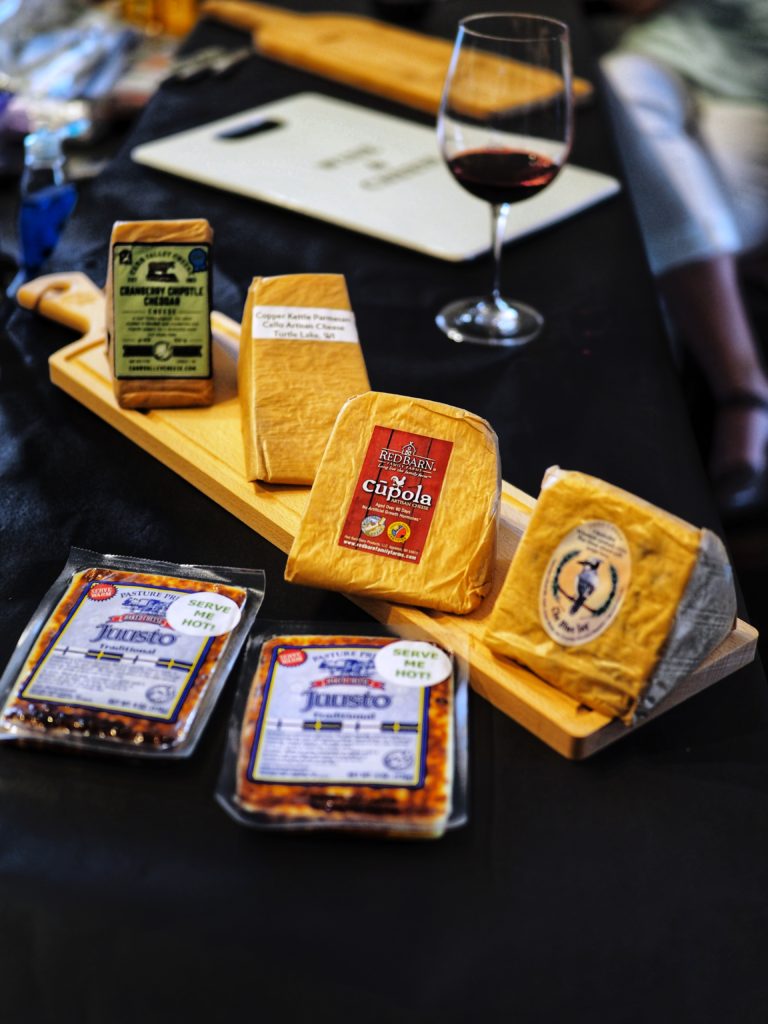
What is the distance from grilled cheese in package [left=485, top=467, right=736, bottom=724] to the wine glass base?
0.51 m

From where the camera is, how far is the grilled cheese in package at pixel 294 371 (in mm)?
867

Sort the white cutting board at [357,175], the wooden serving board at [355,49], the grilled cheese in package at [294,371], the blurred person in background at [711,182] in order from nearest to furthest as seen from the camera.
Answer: the grilled cheese in package at [294,371] < the white cutting board at [357,175] < the wooden serving board at [355,49] < the blurred person in background at [711,182]

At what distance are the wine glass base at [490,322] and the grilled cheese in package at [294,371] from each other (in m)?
0.26

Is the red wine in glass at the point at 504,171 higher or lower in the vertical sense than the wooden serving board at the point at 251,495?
higher

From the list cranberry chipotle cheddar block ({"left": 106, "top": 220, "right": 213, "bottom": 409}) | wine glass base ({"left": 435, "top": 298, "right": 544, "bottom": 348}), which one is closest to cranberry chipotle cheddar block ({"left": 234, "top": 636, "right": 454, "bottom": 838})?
cranberry chipotle cheddar block ({"left": 106, "top": 220, "right": 213, "bottom": 409})

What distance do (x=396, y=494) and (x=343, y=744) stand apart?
21 cm

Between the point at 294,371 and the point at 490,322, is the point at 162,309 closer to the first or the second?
the point at 294,371

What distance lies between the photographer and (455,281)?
1.30m

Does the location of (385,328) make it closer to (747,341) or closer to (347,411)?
(347,411)

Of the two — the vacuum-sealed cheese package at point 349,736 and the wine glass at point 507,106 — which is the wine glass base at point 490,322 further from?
the vacuum-sealed cheese package at point 349,736

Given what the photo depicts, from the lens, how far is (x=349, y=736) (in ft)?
2.08

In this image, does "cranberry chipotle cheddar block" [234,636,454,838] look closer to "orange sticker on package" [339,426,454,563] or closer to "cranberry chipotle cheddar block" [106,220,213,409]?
"orange sticker on package" [339,426,454,563]

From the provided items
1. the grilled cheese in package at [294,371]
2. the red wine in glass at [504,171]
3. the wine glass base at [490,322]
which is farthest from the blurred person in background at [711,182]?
the grilled cheese in package at [294,371]

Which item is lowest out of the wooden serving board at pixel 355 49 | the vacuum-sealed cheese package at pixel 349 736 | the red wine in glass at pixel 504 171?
the vacuum-sealed cheese package at pixel 349 736
